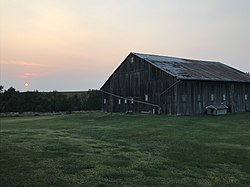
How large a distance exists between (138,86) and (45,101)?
1900 centimetres

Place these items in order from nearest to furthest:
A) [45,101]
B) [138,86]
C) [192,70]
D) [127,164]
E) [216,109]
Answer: [127,164] < [216,109] < [192,70] < [138,86] < [45,101]

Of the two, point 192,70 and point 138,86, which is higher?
point 192,70

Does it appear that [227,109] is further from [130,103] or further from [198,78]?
[130,103]

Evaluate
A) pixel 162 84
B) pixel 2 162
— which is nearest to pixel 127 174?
pixel 2 162

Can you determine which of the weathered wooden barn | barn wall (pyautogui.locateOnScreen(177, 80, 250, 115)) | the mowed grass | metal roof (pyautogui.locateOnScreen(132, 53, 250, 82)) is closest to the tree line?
the weathered wooden barn

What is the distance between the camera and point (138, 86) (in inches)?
1553

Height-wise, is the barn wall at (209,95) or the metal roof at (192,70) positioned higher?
the metal roof at (192,70)

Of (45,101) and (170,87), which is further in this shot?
(45,101)

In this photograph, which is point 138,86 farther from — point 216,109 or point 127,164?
point 127,164

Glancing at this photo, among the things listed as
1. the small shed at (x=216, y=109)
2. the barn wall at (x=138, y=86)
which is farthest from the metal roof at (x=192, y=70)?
the small shed at (x=216, y=109)

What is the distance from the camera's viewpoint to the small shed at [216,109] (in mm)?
35812

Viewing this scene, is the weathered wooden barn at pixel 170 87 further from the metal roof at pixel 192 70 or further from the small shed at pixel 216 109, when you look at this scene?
the small shed at pixel 216 109

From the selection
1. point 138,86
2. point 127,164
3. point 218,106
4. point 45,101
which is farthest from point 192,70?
point 127,164

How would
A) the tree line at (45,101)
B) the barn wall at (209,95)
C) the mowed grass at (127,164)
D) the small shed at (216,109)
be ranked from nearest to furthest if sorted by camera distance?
the mowed grass at (127,164) → the barn wall at (209,95) → the small shed at (216,109) → the tree line at (45,101)
